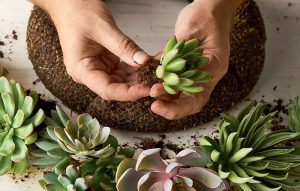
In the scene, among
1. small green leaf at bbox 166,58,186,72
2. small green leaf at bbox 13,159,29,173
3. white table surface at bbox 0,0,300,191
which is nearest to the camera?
small green leaf at bbox 166,58,186,72

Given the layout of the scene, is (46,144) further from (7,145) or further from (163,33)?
(163,33)

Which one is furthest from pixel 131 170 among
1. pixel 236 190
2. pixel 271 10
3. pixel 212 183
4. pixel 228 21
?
pixel 271 10

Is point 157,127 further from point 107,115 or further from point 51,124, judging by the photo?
point 51,124

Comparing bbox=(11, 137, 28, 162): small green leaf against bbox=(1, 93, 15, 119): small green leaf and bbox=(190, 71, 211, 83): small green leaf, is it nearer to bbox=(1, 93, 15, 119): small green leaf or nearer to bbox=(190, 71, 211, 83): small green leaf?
bbox=(1, 93, 15, 119): small green leaf

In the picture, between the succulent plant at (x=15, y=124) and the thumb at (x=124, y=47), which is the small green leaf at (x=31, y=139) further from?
the thumb at (x=124, y=47)

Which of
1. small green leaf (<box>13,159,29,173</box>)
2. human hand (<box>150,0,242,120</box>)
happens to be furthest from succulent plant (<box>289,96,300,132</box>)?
small green leaf (<box>13,159,29,173</box>)

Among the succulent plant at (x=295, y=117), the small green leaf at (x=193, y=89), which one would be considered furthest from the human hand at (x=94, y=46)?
the succulent plant at (x=295, y=117)
